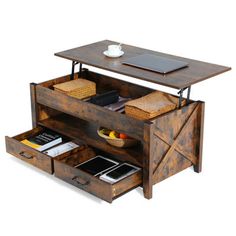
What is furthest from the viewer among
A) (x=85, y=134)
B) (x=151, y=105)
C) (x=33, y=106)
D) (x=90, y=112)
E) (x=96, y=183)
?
(x=33, y=106)

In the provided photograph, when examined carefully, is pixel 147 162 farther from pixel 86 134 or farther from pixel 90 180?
pixel 86 134

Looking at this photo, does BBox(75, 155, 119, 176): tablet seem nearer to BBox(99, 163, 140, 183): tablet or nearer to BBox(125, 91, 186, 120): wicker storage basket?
BBox(99, 163, 140, 183): tablet

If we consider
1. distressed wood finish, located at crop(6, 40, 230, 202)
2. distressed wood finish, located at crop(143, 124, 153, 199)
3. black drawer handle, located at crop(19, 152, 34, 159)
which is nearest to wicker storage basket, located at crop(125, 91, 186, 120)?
distressed wood finish, located at crop(6, 40, 230, 202)

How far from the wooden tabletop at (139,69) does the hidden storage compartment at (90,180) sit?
25.3 inches

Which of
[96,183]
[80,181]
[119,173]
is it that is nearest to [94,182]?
[96,183]

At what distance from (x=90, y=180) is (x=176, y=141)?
67 cm

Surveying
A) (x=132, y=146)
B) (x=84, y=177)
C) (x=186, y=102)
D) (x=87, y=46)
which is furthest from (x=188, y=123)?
(x=87, y=46)

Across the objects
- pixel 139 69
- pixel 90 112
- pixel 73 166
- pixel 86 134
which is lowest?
pixel 73 166

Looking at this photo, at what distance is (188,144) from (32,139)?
1.20 metres

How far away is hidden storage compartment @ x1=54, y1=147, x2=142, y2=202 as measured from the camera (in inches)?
162

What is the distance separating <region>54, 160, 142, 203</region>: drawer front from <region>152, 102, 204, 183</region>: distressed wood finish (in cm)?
20

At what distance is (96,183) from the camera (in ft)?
13.7

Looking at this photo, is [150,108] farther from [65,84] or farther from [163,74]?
[65,84]

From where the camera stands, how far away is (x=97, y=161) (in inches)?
182
